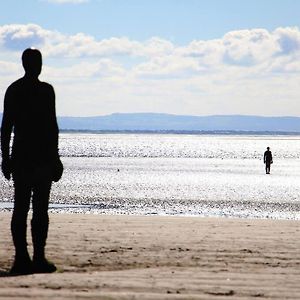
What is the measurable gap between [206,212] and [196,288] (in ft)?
59.3

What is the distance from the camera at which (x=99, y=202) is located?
29578 mm

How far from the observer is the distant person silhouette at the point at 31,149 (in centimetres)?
809

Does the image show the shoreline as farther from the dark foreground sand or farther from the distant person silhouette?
the distant person silhouette

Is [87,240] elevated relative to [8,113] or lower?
lower

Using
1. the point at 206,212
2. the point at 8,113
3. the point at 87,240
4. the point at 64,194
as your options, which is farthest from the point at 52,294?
the point at 64,194

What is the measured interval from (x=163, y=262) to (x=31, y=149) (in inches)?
78.7

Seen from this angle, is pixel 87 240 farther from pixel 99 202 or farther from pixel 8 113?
pixel 99 202

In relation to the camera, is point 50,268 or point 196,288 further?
point 50,268

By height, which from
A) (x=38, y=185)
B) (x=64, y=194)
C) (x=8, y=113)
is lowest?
(x=64, y=194)

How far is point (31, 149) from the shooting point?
26.7 feet

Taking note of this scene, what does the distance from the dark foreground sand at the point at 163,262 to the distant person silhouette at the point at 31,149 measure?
0.46 metres

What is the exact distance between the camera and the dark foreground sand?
671 centimetres

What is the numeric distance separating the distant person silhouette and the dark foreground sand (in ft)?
1.51

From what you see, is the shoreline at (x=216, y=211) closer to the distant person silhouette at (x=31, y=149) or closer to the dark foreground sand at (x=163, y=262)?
the dark foreground sand at (x=163, y=262)
